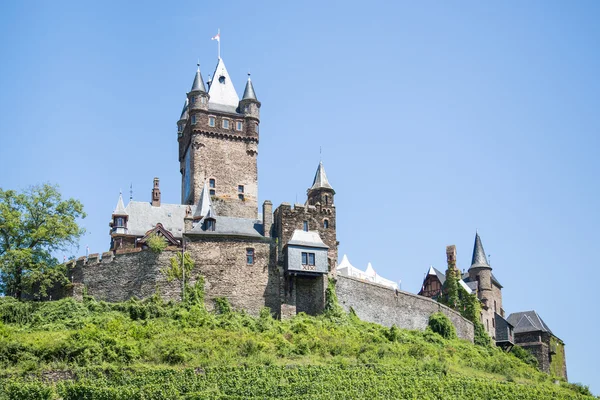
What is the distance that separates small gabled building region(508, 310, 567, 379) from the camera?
74.0m

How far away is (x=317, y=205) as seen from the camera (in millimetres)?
62156

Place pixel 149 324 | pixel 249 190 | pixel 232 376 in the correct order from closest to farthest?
1. pixel 232 376
2. pixel 149 324
3. pixel 249 190

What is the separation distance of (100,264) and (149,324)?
7627 mm

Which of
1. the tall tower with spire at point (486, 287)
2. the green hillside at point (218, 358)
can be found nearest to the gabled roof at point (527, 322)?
the tall tower with spire at point (486, 287)

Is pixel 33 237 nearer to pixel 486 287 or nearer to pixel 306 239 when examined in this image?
pixel 306 239

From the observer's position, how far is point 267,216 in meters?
60.9

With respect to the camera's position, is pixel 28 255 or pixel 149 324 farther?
pixel 28 255

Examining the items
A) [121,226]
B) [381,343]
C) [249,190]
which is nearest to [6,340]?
[121,226]

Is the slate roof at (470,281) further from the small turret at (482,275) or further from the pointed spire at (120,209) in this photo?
the pointed spire at (120,209)

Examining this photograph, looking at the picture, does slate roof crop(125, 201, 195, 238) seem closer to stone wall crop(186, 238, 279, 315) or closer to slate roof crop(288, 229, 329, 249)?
stone wall crop(186, 238, 279, 315)

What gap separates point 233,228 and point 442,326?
16.6 m

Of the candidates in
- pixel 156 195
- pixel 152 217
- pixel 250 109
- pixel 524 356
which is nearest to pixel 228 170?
pixel 250 109

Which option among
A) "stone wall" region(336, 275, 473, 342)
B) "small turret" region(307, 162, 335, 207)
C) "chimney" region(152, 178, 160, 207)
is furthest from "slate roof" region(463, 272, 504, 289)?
"chimney" region(152, 178, 160, 207)

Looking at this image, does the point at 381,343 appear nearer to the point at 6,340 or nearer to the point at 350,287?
the point at 350,287
